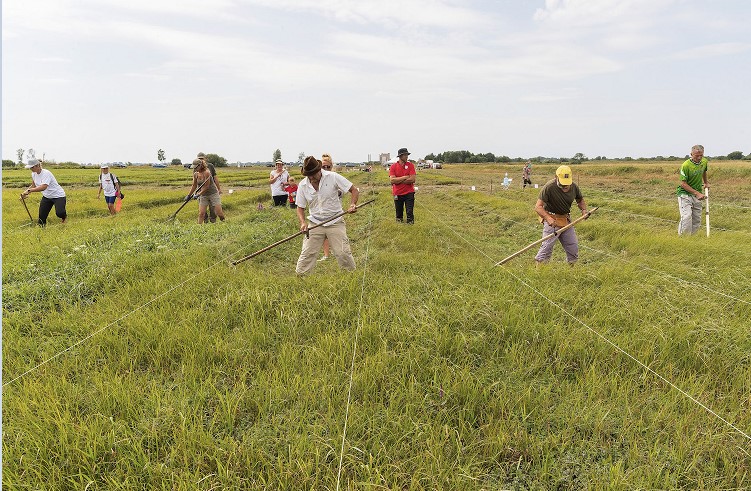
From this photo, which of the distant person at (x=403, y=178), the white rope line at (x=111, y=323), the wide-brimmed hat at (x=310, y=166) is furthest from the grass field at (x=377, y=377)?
the distant person at (x=403, y=178)

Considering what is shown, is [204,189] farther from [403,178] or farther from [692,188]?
[692,188]

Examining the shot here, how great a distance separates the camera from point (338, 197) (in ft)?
17.6

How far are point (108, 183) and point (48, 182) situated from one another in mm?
2918

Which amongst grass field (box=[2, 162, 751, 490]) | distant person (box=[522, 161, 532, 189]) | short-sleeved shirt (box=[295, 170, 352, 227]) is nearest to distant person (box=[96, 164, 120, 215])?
grass field (box=[2, 162, 751, 490])

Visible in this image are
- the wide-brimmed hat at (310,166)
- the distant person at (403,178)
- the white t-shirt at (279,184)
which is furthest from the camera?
the white t-shirt at (279,184)

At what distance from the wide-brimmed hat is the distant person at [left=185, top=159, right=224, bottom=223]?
13.4 feet

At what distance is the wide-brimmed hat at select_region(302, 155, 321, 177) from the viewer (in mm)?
4891

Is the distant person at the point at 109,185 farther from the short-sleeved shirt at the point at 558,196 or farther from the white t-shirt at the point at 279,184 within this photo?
the short-sleeved shirt at the point at 558,196

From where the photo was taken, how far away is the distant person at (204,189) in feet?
27.5

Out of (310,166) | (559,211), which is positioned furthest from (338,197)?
(559,211)

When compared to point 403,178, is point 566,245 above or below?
below

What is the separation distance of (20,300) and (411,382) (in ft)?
13.3

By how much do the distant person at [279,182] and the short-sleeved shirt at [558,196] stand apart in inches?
249

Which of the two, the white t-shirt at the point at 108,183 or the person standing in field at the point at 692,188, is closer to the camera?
the person standing in field at the point at 692,188
